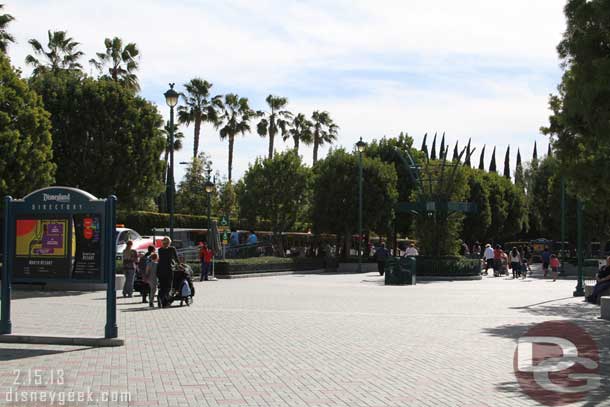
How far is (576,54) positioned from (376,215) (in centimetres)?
3372

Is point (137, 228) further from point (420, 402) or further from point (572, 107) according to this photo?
point (420, 402)

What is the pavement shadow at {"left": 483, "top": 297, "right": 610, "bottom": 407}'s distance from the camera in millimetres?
8594

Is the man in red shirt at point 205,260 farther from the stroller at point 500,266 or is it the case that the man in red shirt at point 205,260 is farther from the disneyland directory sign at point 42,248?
the disneyland directory sign at point 42,248

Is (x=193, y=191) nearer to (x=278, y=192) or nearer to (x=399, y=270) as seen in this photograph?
(x=278, y=192)

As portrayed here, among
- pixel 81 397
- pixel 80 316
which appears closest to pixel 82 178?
pixel 80 316

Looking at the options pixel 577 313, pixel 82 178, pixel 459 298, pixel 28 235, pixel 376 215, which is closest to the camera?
pixel 28 235

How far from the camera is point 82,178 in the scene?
125ft

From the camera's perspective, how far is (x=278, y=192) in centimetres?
5384

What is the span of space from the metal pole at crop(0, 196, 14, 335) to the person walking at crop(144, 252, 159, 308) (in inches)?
247

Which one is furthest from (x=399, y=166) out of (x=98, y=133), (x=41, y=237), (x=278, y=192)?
(x=41, y=237)

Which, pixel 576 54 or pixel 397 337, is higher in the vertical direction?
pixel 576 54

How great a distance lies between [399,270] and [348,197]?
20.1m

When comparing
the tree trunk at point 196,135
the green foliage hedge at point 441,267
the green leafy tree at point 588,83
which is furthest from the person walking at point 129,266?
the tree trunk at point 196,135

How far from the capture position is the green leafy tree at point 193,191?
2579 inches
